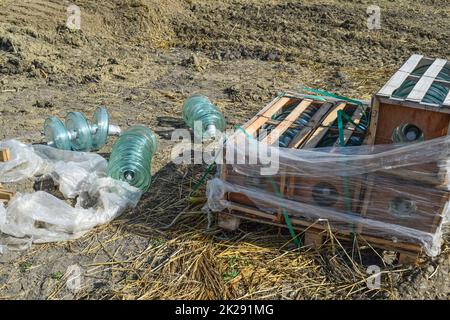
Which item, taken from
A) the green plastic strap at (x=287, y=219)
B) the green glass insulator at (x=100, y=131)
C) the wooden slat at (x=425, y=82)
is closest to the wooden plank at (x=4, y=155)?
the green glass insulator at (x=100, y=131)

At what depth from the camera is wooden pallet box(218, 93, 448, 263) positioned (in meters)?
3.86

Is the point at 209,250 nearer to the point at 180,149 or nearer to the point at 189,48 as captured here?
the point at 180,149

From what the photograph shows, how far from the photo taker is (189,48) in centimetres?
962

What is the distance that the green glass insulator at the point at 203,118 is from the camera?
5996 millimetres

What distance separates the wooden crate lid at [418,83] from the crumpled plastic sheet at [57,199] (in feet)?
7.82

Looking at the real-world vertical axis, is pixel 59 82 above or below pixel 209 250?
above

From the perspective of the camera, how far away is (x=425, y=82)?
3.96m

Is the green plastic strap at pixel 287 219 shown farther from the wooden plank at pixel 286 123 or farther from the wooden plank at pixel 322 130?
the wooden plank at pixel 322 130

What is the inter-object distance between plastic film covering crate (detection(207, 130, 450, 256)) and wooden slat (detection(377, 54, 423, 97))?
387 mm

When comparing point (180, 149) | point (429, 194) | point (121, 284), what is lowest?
point (121, 284)

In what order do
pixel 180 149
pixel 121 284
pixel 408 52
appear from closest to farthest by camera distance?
1. pixel 121 284
2. pixel 180 149
3. pixel 408 52

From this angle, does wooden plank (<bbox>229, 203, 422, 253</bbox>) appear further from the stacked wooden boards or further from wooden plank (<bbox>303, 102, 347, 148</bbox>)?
wooden plank (<bbox>303, 102, 347, 148</bbox>)

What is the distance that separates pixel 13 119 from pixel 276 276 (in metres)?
4.27
